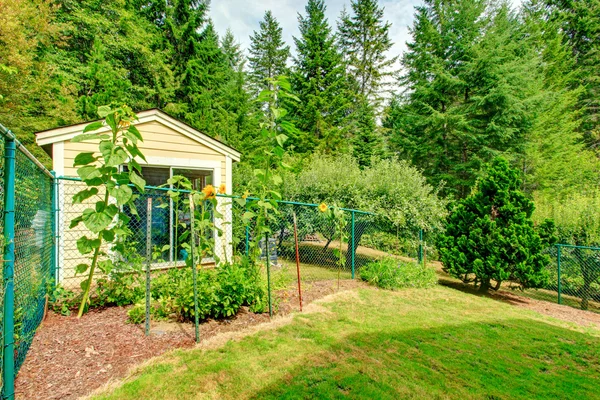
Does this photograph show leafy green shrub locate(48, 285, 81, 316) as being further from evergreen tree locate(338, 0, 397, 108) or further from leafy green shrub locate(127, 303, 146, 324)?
evergreen tree locate(338, 0, 397, 108)

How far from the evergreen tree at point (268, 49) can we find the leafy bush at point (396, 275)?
19.0 meters

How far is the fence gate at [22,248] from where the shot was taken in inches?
66.2

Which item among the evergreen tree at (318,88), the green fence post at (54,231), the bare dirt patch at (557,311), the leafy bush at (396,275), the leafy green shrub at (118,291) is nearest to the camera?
the leafy green shrub at (118,291)

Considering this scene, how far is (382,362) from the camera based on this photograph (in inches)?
101

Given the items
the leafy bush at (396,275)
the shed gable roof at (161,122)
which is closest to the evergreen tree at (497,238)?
the leafy bush at (396,275)

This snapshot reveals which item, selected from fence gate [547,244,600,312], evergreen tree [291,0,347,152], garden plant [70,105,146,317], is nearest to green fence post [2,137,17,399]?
garden plant [70,105,146,317]

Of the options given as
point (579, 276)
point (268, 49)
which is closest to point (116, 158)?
point (579, 276)

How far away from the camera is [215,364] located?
2311mm

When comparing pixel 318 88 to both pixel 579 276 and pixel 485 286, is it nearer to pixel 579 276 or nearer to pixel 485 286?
pixel 485 286

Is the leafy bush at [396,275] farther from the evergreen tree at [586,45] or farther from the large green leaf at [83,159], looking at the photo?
the evergreen tree at [586,45]

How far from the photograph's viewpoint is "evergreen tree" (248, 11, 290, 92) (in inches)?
836

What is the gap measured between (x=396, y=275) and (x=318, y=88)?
44.5ft

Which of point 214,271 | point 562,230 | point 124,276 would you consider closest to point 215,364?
point 214,271

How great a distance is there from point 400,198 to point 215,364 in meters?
5.61
